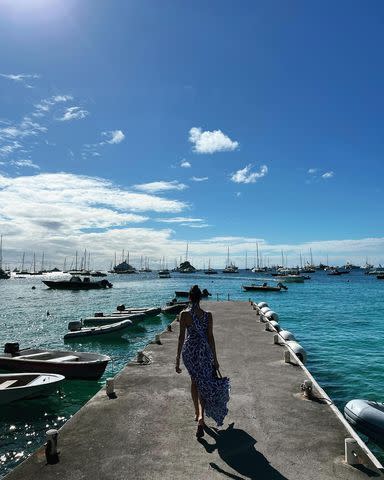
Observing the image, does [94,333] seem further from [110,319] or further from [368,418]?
[368,418]

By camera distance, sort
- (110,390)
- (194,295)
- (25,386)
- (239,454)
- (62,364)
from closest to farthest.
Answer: (239,454)
(194,295)
(110,390)
(25,386)
(62,364)

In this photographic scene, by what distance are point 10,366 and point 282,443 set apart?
12711 millimetres

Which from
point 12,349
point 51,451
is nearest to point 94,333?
A: point 12,349

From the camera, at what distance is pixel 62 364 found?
1458cm

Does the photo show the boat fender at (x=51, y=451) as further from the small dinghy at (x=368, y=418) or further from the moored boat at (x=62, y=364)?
the moored boat at (x=62, y=364)

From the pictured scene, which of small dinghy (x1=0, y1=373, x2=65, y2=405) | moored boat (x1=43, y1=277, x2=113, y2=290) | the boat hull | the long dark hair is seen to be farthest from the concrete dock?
moored boat (x1=43, y1=277, x2=113, y2=290)

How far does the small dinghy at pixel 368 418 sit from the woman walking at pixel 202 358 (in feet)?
14.8

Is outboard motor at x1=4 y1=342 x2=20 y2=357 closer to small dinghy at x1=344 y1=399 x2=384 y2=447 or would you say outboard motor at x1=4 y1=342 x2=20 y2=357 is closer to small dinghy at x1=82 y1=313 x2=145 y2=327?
small dinghy at x1=344 y1=399 x2=384 y2=447

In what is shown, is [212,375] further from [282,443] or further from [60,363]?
[60,363]

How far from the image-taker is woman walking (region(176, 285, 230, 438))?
6680 mm

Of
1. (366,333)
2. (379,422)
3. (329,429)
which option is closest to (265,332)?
(379,422)

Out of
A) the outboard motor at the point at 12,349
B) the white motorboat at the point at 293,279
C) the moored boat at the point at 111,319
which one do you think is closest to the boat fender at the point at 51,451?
the outboard motor at the point at 12,349

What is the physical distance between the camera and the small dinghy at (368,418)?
28.8 ft

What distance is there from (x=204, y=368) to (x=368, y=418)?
5130 mm
